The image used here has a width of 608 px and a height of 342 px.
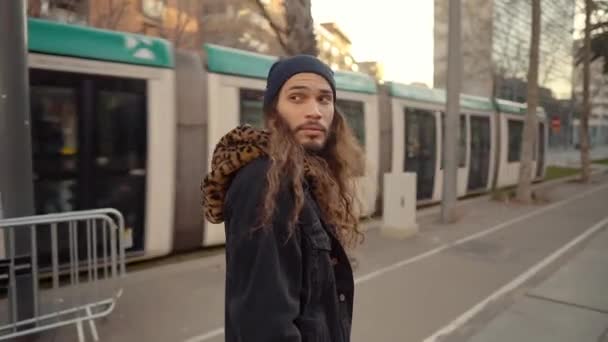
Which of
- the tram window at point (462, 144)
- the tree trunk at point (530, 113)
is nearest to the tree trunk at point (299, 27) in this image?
the tram window at point (462, 144)

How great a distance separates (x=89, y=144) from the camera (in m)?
5.11

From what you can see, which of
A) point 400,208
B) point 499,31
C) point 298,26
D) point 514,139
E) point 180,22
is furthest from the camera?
point 499,31

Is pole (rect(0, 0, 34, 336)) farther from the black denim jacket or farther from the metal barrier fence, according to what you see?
the black denim jacket

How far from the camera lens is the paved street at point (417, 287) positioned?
3.96m

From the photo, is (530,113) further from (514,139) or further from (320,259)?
(320,259)

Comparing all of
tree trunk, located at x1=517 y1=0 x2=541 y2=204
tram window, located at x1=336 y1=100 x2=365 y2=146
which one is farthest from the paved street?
tree trunk, located at x1=517 y1=0 x2=541 y2=204

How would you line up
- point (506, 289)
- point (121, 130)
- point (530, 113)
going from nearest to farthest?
point (506, 289), point (121, 130), point (530, 113)

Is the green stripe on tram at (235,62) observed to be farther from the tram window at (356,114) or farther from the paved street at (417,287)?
the paved street at (417,287)

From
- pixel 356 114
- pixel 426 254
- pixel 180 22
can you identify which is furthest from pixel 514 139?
pixel 180 22

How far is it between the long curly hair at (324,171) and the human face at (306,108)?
3 centimetres

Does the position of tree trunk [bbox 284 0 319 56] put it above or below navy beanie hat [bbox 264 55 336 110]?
above

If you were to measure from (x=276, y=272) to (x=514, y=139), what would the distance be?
1498 centimetres

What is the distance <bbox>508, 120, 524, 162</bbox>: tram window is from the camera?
1419cm

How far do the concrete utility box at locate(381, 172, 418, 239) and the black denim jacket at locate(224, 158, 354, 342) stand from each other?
6456 mm
